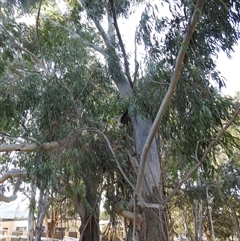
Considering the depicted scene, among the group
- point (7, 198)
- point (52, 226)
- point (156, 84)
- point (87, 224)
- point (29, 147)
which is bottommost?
point (87, 224)

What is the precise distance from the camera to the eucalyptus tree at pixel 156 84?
290cm

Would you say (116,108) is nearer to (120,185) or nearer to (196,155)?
(120,185)

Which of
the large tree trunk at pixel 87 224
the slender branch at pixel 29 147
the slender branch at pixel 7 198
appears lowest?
the large tree trunk at pixel 87 224

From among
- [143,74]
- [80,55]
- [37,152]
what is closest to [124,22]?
[80,55]

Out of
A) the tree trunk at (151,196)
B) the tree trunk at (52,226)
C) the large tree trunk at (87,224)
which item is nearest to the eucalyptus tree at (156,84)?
the tree trunk at (151,196)

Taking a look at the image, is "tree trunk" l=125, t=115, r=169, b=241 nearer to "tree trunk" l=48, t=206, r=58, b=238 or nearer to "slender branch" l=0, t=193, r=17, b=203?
"slender branch" l=0, t=193, r=17, b=203

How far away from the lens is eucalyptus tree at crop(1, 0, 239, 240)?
2.90 meters

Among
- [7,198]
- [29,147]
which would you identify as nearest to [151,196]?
[29,147]

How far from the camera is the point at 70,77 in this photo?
4.57 metres

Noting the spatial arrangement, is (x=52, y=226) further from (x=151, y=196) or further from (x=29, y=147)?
(x=151, y=196)

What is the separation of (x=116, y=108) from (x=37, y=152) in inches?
50.9

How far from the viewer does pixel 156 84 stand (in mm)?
3385

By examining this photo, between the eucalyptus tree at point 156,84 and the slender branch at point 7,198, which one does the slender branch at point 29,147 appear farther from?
the slender branch at point 7,198

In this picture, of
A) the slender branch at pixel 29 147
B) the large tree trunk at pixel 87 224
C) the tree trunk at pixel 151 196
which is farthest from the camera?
the large tree trunk at pixel 87 224
